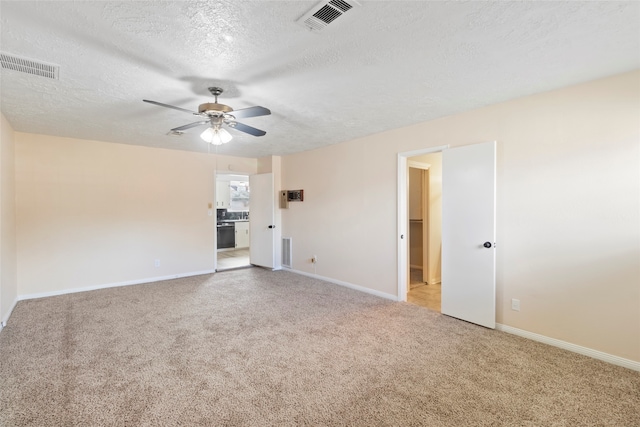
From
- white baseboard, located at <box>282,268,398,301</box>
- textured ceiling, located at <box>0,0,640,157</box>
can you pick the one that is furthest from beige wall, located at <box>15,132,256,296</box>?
white baseboard, located at <box>282,268,398,301</box>

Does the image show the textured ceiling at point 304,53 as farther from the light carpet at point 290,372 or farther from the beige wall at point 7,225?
the light carpet at point 290,372

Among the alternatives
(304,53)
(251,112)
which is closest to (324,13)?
(304,53)

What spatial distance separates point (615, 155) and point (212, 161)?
19.2 feet

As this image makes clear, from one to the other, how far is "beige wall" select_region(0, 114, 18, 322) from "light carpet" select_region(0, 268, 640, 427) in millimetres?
319

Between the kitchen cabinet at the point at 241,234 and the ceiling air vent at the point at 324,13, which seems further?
the kitchen cabinet at the point at 241,234

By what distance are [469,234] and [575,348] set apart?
1354 millimetres

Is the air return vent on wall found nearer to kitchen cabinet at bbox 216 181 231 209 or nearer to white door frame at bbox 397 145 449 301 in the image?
white door frame at bbox 397 145 449 301

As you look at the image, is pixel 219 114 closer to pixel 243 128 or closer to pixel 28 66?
pixel 243 128

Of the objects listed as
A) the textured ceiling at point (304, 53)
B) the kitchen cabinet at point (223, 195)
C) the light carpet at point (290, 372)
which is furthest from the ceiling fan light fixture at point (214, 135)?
the kitchen cabinet at point (223, 195)

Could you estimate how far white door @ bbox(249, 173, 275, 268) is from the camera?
6.26 metres

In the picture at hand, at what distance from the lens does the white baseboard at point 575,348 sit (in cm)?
247

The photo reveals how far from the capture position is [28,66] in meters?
2.26

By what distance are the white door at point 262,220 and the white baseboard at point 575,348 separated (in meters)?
4.31

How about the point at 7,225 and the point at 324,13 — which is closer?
the point at 324,13
